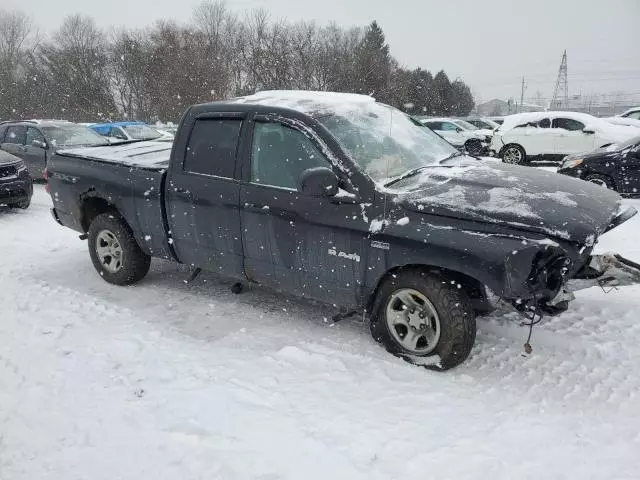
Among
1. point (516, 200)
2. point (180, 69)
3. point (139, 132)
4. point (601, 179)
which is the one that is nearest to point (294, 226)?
point (516, 200)

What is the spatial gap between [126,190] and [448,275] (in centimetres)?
335

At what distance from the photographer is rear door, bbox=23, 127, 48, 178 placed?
38.0 feet

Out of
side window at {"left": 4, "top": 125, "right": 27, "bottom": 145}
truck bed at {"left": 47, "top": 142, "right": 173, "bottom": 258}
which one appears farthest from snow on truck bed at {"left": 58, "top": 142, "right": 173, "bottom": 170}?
side window at {"left": 4, "top": 125, "right": 27, "bottom": 145}

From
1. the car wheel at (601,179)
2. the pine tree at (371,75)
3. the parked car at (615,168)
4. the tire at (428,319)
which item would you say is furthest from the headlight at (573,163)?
the pine tree at (371,75)

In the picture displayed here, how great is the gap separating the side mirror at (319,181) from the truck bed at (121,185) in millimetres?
1826

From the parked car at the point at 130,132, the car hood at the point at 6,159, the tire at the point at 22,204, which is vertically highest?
the parked car at the point at 130,132

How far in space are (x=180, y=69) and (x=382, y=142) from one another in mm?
37606

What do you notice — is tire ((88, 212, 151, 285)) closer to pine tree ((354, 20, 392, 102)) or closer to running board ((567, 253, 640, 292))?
running board ((567, 253, 640, 292))

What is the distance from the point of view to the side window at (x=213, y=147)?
Answer: 4.38 m

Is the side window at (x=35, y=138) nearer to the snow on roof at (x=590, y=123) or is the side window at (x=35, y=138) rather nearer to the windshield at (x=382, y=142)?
the windshield at (x=382, y=142)

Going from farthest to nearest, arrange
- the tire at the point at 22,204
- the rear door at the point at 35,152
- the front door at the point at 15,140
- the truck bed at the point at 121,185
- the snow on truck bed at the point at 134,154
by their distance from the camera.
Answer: the front door at the point at 15,140, the rear door at the point at 35,152, the tire at the point at 22,204, the snow on truck bed at the point at 134,154, the truck bed at the point at 121,185

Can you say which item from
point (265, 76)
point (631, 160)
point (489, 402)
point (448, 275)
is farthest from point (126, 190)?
point (265, 76)

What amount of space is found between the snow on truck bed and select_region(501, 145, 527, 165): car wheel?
443 inches

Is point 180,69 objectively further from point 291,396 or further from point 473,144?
point 291,396
